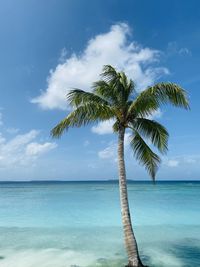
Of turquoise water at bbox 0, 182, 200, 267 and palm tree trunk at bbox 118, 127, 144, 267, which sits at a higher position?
palm tree trunk at bbox 118, 127, 144, 267

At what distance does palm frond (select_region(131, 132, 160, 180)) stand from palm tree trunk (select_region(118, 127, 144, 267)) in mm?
979

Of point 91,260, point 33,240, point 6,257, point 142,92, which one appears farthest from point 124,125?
point 33,240

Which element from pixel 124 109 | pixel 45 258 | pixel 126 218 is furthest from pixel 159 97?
pixel 45 258

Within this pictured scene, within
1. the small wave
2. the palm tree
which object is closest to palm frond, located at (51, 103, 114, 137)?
the palm tree

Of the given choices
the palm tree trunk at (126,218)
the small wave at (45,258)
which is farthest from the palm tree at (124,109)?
the small wave at (45,258)

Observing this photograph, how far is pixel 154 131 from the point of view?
29.9 feet

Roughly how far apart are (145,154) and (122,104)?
1.93 meters

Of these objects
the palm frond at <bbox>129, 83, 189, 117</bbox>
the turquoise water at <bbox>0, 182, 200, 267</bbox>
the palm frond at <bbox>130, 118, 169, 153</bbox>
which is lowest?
the turquoise water at <bbox>0, 182, 200, 267</bbox>

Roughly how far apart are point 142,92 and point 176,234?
8.25m

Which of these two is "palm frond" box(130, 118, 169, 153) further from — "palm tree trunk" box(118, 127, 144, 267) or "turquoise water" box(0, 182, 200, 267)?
"turquoise water" box(0, 182, 200, 267)

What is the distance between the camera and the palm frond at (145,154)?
9.41 m

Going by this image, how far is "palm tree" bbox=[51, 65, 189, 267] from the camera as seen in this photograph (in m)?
8.19

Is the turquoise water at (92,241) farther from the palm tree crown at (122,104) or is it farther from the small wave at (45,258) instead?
the palm tree crown at (122,104)

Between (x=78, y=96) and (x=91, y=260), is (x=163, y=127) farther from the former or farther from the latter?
(x=91, y=260)
